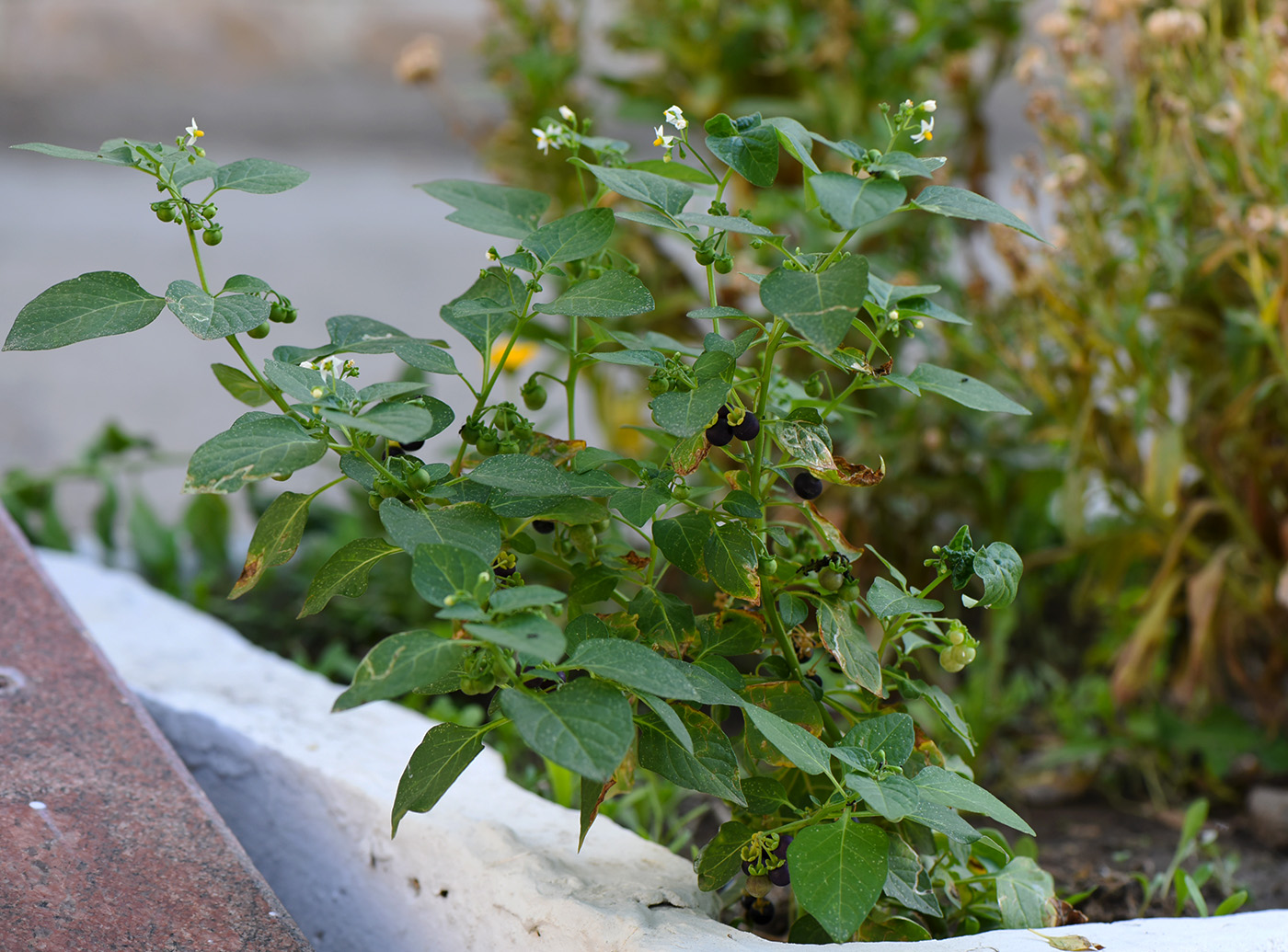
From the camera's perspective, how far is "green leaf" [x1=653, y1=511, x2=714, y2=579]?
2.32 feet

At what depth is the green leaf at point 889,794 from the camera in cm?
62

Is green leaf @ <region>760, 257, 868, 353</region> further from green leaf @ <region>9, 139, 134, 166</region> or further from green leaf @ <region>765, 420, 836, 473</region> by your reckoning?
green leaf @ <region>9, 139, 134, 166</region>

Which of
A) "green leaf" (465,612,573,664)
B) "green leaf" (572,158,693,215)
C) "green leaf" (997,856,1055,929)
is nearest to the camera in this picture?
"green leaf" (465,612,573,664)

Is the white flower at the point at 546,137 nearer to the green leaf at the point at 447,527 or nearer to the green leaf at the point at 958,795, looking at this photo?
the green leaf at the point at 447,527

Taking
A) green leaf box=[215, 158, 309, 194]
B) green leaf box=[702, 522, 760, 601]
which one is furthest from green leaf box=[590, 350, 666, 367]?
green leaf box=[215, 158, 309, 194]

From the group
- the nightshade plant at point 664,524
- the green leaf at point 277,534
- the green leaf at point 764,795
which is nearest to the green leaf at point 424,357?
the nightshade plant at point 664,524

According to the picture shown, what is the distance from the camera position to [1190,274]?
1410 millimetres

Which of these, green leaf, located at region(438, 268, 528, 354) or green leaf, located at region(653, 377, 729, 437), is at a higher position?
green leaf, located at region(438, 268, 528, 354)

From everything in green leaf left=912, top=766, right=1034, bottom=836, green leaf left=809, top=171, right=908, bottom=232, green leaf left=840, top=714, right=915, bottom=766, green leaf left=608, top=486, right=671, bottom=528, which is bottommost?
green leaf left=912, top=766, right=1034, bottom=836

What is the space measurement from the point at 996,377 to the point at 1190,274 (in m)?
0.33

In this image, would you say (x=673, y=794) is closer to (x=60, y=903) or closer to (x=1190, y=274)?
(x=60, y=903)

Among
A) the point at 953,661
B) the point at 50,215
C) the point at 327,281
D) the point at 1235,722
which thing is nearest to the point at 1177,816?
the point at 1235,722

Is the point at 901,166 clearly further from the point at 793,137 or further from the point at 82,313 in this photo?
the point at 82,313

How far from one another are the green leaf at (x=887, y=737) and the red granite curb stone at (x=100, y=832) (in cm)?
38
